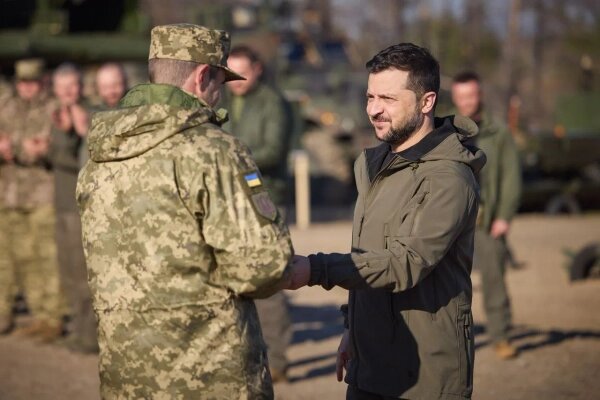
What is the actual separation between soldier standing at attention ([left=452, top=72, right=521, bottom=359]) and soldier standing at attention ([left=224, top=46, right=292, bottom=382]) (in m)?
1.23

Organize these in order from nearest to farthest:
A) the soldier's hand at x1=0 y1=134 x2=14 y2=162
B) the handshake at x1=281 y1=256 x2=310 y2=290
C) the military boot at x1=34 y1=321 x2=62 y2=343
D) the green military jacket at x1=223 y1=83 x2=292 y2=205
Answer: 1. the handshake at x1=281 y1=256 x2=310 y2=290
2. the green military jacket at x1=223 y1=83 x2=292 y2=205
3. the military boot at x1=34 y1=321 x2=62 y2=343
4. the soldier's hand at x1=0 y1=134 x2=14 y2=162

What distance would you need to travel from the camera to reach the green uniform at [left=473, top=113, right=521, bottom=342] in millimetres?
7879

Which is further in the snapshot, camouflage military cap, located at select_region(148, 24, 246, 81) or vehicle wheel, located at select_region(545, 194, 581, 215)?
vehicle wheel, located at select_region(545, 194, 581, 215)

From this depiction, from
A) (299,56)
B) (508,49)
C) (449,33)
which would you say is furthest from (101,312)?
(449,33)

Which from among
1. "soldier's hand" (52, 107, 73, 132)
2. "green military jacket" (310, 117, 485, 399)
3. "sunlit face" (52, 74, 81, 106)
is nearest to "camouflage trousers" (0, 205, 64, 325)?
"soldier's hand" (52, 107, 73, 132)

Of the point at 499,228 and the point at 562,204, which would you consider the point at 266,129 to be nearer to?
the point at 499,228

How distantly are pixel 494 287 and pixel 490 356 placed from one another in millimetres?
502

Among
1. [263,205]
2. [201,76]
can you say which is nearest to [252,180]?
[263,205]

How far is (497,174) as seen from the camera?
26.0 feet

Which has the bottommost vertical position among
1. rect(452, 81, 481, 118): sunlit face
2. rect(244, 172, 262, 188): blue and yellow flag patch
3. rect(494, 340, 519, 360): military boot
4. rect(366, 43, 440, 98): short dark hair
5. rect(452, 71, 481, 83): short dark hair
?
rect(494, 340, 519, 360): military boot

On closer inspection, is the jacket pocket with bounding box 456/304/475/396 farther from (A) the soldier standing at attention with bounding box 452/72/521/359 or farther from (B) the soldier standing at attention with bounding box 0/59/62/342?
(B) the soldier standing at attention with bounding box 0/59/62/342

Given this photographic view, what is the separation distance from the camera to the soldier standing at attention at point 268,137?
7.39 m

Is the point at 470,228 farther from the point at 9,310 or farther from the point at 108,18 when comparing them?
the point at 108,18

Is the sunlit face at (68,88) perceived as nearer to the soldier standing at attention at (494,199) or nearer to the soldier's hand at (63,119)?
the soldier's hand at (63,119)
